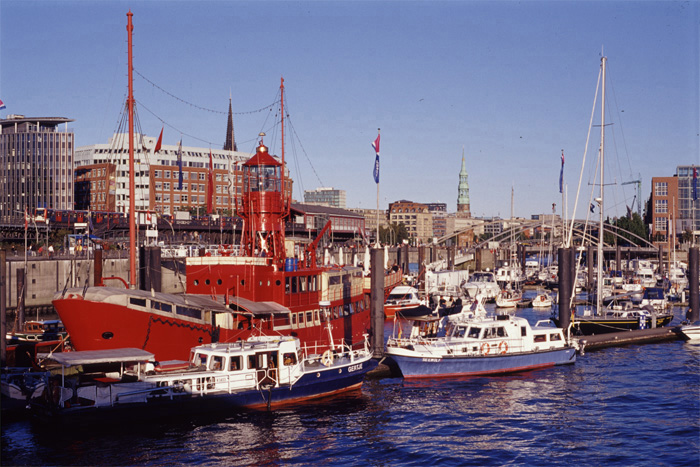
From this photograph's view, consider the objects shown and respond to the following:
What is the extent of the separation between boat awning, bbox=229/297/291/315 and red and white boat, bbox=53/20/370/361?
0.08 meters

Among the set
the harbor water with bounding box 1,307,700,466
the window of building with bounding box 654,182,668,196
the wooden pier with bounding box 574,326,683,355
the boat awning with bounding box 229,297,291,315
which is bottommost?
the harbor water with bounding box 1,307,700,466

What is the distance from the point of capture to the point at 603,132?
63062 mm

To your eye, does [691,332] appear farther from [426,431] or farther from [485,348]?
[426,431]

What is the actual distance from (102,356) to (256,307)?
33.4ft

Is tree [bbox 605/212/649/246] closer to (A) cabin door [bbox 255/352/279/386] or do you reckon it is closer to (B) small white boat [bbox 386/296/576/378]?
(B) small white boat [bbox 386/296/576/378]

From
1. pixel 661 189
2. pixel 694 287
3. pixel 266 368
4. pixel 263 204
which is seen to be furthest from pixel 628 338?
pixel 661 189

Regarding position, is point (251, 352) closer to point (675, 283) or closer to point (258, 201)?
point (258, 201)

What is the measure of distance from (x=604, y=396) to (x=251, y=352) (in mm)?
18380

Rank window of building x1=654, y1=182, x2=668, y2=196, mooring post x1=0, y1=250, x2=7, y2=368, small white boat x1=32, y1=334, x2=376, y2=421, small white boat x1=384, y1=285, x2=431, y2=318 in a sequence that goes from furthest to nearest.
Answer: window of building x1=654, y1=182, x2=668, y2=196 < small white boat x1=384, y1=285, x2=431, y2=318 < mooring post x1=0, y1=250, x2=7, y2=368 < small white boat x1=32, y1=334, x2=376, y2=421

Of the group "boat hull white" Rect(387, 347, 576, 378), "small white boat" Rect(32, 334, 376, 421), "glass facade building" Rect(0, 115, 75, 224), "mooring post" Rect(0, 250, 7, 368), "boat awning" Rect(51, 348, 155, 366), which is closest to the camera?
"boat awning" Rect(51, 348, 155, 366)

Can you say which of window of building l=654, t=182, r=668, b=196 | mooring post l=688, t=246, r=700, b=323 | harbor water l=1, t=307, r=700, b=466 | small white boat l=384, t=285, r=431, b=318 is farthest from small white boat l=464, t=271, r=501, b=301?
window of building l=654, t=182, r=668, b=196

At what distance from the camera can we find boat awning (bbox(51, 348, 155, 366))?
28994 millimetres

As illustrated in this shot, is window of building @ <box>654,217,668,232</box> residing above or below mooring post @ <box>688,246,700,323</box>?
above

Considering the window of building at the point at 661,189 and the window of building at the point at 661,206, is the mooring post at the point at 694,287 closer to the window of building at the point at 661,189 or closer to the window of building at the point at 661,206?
the window of building at the point at 661,189
